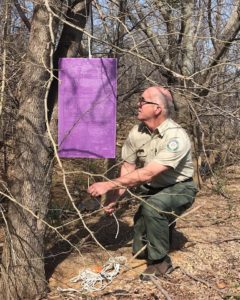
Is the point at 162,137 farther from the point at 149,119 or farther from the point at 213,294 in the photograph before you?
the point at 213,294

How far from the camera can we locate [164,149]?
398 cm

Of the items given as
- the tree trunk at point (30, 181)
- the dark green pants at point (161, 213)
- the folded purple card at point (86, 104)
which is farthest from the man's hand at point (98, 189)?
the dark green pants at point (161, 213)

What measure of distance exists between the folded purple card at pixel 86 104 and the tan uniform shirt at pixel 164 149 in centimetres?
43

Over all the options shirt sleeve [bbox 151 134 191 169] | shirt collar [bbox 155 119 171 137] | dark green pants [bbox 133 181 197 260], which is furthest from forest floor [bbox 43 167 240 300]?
shirt collar [bbox 155 119 171 137]

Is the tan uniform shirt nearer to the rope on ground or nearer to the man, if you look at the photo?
the man

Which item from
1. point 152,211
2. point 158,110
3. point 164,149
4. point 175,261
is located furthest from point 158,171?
point 175,261

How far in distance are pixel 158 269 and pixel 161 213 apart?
1.40 feet

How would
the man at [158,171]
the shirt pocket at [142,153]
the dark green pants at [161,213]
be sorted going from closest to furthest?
1. the man at [158,171]
2. the dark green pants at [161,213]
3. the shirt pocket at [142,153]

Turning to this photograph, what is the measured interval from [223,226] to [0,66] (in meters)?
2.76

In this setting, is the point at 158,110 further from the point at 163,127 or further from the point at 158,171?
the point at 158,171

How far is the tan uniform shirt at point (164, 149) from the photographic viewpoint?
396 cm

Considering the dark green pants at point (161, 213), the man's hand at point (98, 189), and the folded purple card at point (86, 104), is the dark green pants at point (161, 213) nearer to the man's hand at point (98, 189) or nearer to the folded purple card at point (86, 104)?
the man's hand at point (98, 189)

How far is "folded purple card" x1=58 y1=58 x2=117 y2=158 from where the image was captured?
3.60 meters

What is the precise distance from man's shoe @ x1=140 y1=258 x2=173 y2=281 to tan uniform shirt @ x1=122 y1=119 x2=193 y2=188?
0.61 metres
